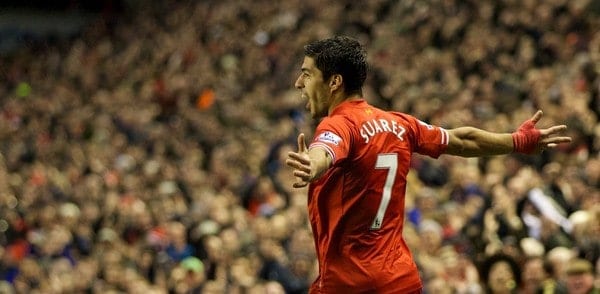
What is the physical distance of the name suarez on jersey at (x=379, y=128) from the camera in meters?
5.00

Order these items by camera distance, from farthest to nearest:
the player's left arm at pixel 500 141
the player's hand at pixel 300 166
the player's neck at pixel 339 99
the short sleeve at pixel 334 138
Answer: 1. the player's left arm at pixel 500 141
2. the player's neck at pixel 339 99
3. the short sleeve at pixel 334 138
4. the player's hand at pixel 300 166

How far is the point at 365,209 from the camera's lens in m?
5.09

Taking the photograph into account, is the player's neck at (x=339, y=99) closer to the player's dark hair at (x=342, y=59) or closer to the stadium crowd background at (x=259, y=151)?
the player's dark hair at (x=342, y=59)

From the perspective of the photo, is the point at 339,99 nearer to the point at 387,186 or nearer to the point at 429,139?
the point at 387,186

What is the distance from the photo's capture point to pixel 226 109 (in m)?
16.4

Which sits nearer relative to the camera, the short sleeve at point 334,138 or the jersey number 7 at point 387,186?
the short sleeve at point 334,138

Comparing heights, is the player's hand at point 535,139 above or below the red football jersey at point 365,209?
above

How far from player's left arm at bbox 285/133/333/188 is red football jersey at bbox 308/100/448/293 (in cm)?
34

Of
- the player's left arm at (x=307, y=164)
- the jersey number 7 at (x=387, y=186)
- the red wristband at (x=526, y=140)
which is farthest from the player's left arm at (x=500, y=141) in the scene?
the player's left arm at (x=307, y=164)

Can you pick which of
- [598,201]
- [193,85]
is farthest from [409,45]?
[598,201]

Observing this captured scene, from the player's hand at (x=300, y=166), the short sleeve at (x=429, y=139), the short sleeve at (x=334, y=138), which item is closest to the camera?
the player's hand at (x=300, y=166)

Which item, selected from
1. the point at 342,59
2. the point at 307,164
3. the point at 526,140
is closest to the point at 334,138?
the point at 307,164

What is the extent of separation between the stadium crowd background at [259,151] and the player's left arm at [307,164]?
121 inches

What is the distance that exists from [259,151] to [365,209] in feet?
29.3
